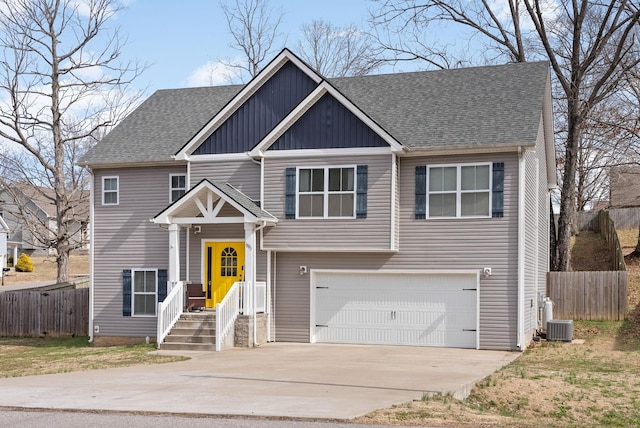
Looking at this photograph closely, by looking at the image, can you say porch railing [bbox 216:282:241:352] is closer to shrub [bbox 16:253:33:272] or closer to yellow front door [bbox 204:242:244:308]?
yellow front door [bbox 204:242:244:308]

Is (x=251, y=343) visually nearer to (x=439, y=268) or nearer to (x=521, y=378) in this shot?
(x=439, y=268)

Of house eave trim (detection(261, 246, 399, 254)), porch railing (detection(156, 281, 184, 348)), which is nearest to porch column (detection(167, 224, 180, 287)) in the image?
porch railing (detection(156, 281, 184, 348))

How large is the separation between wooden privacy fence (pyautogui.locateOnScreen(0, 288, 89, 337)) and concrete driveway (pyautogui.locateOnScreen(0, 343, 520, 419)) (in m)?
8.93

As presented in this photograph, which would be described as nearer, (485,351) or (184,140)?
(485,351)

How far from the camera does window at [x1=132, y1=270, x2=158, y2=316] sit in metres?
23.9

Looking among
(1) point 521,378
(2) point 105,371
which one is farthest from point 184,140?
(1) point 521,378

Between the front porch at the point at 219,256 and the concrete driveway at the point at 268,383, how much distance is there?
5.43 ft

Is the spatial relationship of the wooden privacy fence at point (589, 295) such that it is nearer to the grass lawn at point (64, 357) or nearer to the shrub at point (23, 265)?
the grass lawn at point (64, 357)

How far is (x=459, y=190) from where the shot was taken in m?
20.8

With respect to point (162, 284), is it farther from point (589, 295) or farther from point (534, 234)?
point (589, 295)

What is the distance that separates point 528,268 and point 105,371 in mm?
11419

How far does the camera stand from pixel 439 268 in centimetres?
2109

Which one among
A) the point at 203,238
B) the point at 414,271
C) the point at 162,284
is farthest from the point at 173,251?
the point at 414,271

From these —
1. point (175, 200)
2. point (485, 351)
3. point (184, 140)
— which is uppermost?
point (184, 140)
